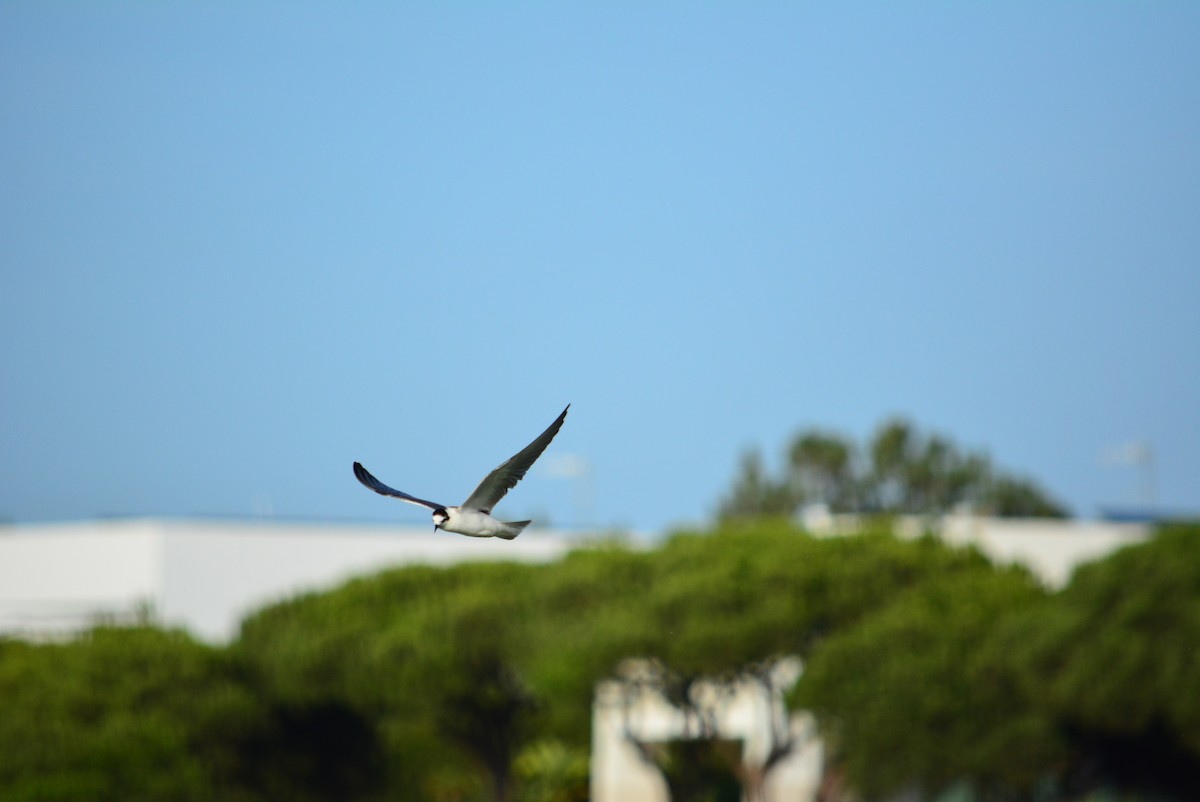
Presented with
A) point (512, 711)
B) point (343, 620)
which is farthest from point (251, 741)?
point (512, 711)

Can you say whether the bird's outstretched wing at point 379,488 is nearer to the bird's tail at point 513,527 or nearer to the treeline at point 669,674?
the bird's tail at point 513,527

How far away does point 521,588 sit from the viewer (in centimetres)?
4441

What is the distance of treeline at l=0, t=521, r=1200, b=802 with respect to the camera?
115 feet

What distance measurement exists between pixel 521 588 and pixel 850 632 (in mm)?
9410

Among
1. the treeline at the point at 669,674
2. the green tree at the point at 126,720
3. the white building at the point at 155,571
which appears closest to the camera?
the green tree at the point at 126,720

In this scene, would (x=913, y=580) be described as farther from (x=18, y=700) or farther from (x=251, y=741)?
(x=18, y=700)

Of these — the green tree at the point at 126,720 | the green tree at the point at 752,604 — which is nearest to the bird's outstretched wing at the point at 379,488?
the green tree at the point at 126,720

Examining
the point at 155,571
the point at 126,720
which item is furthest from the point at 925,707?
the point at 155,571

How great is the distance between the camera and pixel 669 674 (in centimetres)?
4044

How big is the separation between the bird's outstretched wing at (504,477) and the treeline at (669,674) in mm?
25761

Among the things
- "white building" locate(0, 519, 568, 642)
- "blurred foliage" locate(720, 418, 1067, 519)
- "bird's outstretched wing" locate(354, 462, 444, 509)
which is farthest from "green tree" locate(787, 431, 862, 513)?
"bird's outstretched wing" locate(354, 462, 444, 509)

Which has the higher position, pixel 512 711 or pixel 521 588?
pixel 521 588

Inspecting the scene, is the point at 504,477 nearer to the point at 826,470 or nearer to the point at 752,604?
the point at 752,604

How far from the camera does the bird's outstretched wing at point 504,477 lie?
9.20 meters
